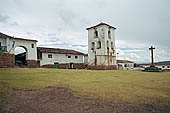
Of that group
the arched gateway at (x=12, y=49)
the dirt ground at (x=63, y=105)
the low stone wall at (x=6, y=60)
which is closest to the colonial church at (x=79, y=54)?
the arched gateway at (x=12, y=49)

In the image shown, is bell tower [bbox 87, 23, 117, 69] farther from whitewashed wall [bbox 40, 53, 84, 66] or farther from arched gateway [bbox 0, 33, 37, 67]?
arched gateway [bbox 0, 33, 37, 67]

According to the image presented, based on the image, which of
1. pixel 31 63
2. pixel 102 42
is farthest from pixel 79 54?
pixel 31 63

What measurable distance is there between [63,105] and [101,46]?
99.5 feet

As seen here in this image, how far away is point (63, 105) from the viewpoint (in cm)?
815

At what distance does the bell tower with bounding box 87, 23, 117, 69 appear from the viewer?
123 feet

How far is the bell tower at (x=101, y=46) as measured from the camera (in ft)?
123

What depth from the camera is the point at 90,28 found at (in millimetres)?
40625

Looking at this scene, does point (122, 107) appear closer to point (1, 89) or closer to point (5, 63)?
point (1, 89)

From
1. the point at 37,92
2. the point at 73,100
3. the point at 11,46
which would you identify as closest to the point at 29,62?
the point at 11,46

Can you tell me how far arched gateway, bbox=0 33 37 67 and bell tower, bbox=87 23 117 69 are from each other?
1382cm

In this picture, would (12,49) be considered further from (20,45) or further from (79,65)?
(79,65)

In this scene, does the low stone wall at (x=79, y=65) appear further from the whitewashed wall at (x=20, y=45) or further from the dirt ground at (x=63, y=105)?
the dirt ground at (x=63, y=105)

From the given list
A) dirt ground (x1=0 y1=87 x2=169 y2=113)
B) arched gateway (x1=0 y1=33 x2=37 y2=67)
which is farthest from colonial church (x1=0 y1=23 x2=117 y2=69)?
dirt ground (x1=0 y1=87 x2=169 y2=113)

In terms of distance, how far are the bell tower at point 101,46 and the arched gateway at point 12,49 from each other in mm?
13817
